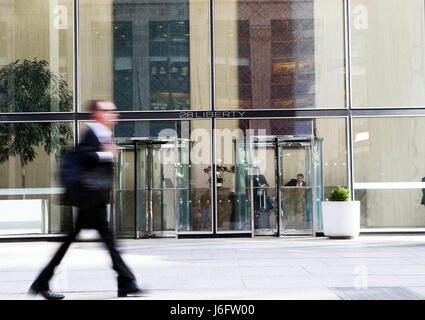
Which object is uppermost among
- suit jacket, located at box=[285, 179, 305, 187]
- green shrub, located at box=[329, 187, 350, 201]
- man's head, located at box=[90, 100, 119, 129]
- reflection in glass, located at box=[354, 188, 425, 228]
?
man's head, located at box=[90, 100, 119, 129]

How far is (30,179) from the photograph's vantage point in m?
14.9

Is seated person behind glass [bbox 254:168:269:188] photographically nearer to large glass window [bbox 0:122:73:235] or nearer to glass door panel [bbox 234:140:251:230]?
glass door panel [bbox 234:140:251:230]

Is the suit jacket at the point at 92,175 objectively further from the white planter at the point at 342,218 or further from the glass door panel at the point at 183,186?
the glass door panel at the point at 183,186

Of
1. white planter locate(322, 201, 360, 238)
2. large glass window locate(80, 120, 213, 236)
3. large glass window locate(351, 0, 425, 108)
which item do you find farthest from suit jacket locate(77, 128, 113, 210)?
large glass window locate(351, 0, 425, 108)

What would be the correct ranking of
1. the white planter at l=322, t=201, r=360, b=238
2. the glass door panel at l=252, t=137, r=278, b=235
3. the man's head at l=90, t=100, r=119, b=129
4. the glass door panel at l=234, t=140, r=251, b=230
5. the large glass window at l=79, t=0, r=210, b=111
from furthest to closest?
1. the large glass window at l=79, t=0, r=210, b=111
2. the glass door panel at l=252, t=137, r=278, b=235
3. the glass door panel at l=234, t=140, r=251, b=230
4. the white planter at l=322, t=201, r=360, b=238
5. the man's head at l=90, t=100, r=119, b=129

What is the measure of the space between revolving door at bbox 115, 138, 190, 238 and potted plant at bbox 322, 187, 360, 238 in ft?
10.9

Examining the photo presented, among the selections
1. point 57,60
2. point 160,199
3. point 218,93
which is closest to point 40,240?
point 160,199

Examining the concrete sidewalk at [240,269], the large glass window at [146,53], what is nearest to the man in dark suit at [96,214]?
the concrete sidewalk at [240,269]

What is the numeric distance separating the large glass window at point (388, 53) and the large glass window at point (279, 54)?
442 millimetres

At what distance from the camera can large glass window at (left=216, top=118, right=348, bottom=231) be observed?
1506 cm

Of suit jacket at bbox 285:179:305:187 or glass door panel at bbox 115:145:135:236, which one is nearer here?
glass door panel at bbox 115:145:135:236
